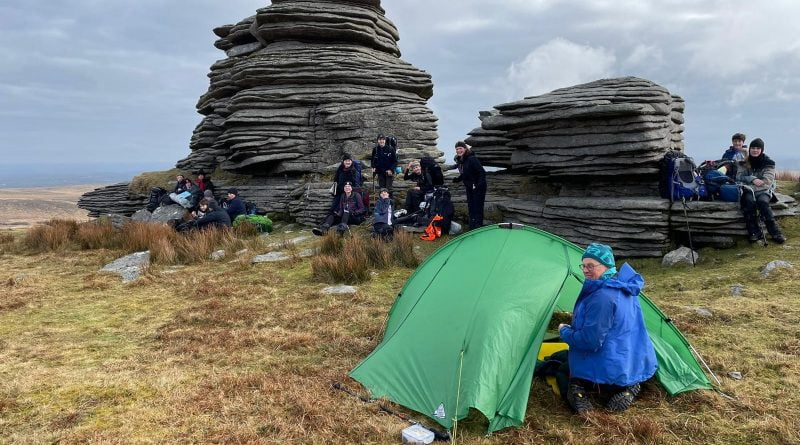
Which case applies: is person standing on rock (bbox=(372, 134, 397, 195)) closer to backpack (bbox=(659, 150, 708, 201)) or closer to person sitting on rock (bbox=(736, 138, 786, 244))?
backpack (bbox=(659, 150, 708, 201))

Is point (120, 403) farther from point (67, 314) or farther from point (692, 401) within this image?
point (692, 401)

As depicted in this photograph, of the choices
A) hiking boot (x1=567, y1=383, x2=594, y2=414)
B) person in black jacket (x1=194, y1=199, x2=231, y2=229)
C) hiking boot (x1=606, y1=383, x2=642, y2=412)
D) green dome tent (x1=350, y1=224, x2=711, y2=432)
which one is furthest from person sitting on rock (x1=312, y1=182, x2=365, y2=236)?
hiking boot (x1=606, y1=383, x2=642, y2=412)

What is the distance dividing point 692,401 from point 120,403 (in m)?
5.82

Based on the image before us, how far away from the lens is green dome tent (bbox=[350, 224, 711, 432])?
5008mm

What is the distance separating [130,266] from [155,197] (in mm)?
10778

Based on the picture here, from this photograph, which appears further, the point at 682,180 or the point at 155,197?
the point at 155,197

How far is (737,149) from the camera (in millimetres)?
12023

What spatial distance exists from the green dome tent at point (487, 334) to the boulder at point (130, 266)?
25.1 ft

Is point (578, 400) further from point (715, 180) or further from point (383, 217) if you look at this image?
point (383, 217)

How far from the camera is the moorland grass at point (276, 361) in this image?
15.5ft

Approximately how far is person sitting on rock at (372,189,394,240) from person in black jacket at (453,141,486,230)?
2119mm

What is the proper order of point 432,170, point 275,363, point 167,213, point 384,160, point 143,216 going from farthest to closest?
point 143,216, point 167,213, point 384,160, point 432,170, point 275,363

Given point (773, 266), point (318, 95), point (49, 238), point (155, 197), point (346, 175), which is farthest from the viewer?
point (155, 197)

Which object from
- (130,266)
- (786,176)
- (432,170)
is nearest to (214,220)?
(130,266)
